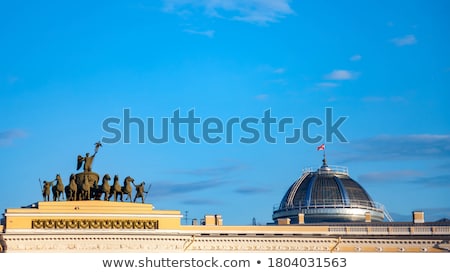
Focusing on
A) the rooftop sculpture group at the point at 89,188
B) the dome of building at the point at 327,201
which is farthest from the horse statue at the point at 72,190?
the dome of building at the point at 327,201

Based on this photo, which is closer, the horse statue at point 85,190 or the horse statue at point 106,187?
the horse statue at point 106,187

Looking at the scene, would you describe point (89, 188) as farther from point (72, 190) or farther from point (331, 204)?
point (331, 204)

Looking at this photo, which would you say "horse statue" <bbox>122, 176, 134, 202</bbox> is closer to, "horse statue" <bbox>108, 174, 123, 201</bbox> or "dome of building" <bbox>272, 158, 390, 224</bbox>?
"horse statue" <bbox>108, 174, 123, 201</bbox>

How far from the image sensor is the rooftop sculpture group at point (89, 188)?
3654 inches

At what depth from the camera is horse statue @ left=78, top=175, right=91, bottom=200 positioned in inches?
3669

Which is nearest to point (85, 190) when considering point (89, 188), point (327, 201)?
point (89, 188)

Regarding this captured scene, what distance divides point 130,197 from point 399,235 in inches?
805

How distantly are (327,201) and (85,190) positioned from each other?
89.6ft

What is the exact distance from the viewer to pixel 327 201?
113312 millimetres

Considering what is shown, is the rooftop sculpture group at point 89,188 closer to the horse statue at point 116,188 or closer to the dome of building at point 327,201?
the horse statue at point 116,188

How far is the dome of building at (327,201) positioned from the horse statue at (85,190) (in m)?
Answer: 24.0
